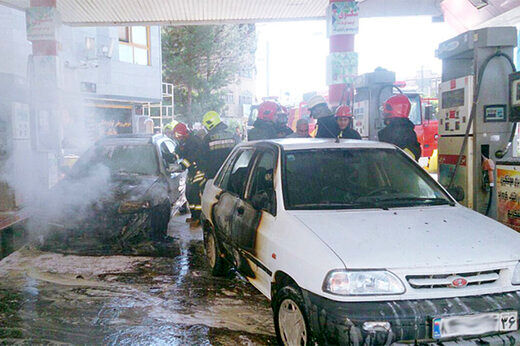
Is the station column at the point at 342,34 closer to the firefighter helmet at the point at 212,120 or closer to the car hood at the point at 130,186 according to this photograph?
the firefighter helmet at the point at 212,120

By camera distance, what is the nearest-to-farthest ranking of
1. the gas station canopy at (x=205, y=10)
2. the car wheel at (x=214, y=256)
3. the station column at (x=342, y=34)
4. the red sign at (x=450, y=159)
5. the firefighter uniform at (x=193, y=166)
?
1. the car wheel at (x=214, y=256)
2. the red sign at (x=450, y=159)
3. the firefighter uniform at (x=193, y=166)
4. the station column at (x=342, y=34)
5. the gas station canopy at (x=205, y=10)

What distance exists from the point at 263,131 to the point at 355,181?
3939 millimetres

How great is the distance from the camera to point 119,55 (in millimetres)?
19375

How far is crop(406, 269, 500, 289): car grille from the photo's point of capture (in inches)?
110

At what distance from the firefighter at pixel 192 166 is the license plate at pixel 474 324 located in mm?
5858

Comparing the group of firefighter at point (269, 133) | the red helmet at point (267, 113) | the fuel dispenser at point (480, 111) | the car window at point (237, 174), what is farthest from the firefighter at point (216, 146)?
the fuel dispenser at point (480, 111)

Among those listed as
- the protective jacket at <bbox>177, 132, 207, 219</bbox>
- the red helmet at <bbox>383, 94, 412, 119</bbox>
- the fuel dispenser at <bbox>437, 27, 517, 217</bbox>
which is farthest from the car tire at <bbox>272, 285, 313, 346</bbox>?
the protective jacket at <bbox>177, 132, 207, 219</bbox>

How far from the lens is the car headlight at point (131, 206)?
20.1ft

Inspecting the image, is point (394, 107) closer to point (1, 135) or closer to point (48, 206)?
point (48, 206)

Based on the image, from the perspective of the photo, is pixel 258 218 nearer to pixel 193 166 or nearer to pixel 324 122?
pixel 324 122

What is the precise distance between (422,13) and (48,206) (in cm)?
1106

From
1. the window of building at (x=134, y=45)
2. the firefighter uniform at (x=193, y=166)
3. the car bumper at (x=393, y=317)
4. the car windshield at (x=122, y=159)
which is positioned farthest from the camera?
the window of building at (x=134, y=45)

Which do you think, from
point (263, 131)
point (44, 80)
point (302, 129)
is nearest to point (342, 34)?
point (302, 129)

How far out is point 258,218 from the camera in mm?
3867
